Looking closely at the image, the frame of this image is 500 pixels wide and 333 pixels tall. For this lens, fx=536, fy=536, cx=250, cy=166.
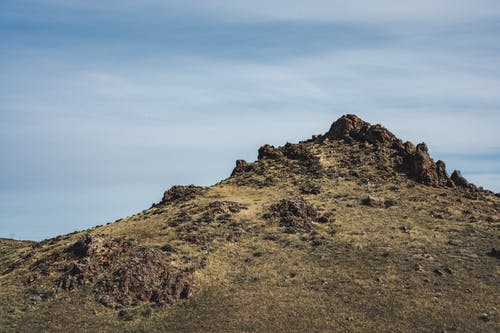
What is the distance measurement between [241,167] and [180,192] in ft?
38.5

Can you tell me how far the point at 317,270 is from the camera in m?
56.7

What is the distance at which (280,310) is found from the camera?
49.3 metres

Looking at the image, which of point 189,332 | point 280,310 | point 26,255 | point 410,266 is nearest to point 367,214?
point 410,266

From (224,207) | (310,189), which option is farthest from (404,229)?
(224,207)

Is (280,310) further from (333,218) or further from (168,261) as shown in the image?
(333,218)

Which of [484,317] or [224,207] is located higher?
[224,207]

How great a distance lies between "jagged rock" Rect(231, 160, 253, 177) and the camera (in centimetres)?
8675

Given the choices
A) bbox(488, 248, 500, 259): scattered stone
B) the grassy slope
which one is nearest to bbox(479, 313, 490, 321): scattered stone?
the grassy slope

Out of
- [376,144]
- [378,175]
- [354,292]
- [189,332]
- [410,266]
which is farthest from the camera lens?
[376,144]

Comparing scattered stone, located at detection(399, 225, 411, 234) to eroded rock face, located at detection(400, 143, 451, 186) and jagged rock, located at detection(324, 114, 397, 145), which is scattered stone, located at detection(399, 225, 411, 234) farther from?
jagged rock, located at detection(324, 114, 397, 145)

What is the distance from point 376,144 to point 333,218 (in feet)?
82.3

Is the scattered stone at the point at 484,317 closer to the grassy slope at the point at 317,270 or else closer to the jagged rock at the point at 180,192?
the grassy slope at the point at 317,270

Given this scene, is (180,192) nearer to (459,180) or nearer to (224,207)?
(224,207)

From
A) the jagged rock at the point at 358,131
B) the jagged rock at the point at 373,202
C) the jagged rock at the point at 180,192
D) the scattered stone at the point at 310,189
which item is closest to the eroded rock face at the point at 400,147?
the jagged rock at the point at 358,131
